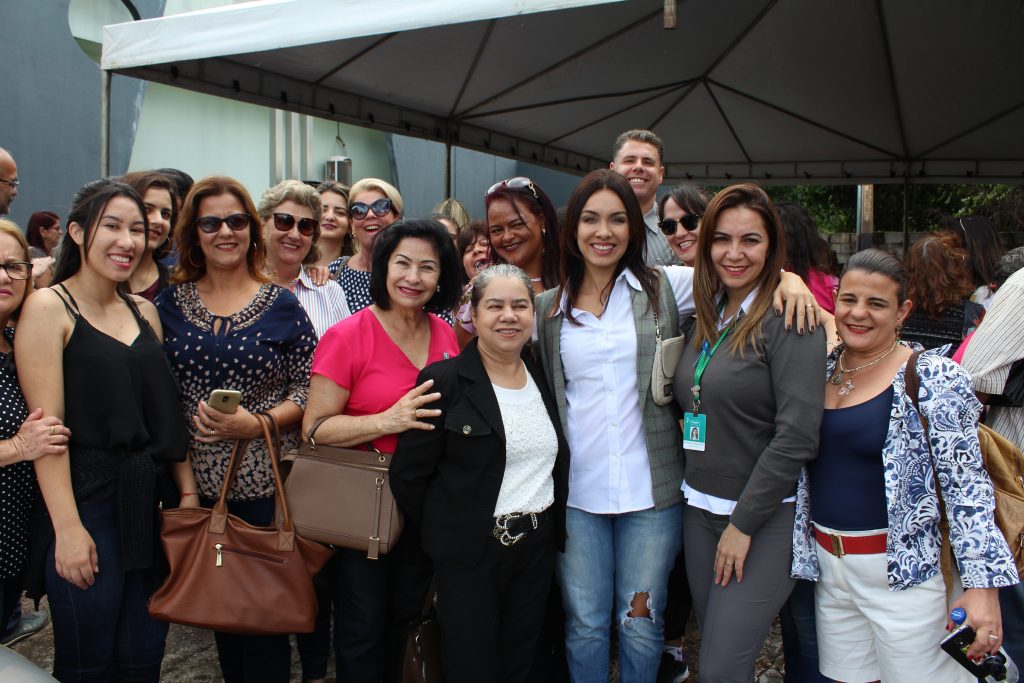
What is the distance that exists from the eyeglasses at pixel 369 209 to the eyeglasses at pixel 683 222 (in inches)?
58.7

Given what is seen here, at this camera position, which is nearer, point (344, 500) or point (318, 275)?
point (344, 500)

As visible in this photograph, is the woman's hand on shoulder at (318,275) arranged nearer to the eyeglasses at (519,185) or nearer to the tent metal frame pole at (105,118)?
the eyeglasses at (519,185)

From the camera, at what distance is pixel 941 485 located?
2133mm

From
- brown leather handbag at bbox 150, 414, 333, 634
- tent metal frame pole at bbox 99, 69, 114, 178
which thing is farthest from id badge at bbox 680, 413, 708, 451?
tent metal frame pole at bbox 99, 69, 114, 178

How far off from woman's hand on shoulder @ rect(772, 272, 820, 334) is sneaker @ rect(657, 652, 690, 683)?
188cm

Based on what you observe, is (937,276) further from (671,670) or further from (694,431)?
(671,670)

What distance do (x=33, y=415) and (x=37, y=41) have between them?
557 centimetres

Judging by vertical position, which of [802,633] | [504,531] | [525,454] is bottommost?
[802,633]

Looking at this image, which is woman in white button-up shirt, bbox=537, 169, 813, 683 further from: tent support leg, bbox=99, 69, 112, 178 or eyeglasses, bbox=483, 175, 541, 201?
tent support leg, bbox=99, 69, 112, 178

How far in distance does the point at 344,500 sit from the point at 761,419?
4.58 feet

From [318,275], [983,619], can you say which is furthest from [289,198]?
[983,619]

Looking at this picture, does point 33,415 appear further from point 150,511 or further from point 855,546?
point 855,546

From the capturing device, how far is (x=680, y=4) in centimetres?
511

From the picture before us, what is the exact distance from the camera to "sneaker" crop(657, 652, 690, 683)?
10.9 ft
